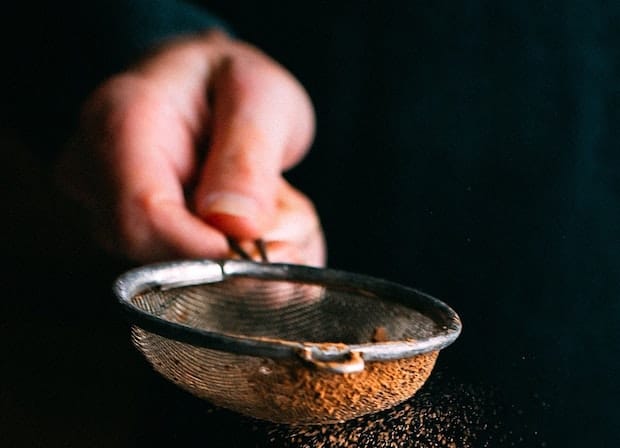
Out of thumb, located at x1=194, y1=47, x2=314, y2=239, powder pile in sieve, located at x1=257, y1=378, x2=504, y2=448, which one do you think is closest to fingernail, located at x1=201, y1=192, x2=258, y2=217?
thumb, located at x1=194, y1=47, x2=314, y2=239

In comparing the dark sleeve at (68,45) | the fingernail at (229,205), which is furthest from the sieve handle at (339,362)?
the dark sleeve at (68,45)

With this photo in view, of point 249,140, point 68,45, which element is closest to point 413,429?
point 249,140

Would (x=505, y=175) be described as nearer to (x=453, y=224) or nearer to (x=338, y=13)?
(x=453, y=224)

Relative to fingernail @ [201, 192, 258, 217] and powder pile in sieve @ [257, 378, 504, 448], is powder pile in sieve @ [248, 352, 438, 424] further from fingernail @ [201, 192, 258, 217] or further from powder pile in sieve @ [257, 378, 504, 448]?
fingernail @ [201, 192, 258, 217]

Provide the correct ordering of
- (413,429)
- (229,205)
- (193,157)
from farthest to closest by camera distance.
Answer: (193,157) < (229,205) < (413,429)

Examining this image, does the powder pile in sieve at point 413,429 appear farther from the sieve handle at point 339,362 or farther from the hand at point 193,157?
the hand at point 193,157

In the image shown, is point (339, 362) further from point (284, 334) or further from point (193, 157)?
point (193, 157)
